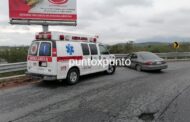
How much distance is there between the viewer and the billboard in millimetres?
16625

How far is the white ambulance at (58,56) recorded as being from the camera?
30.5 feet

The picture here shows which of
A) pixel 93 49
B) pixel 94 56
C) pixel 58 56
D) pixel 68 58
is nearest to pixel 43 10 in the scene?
pixel 93 49

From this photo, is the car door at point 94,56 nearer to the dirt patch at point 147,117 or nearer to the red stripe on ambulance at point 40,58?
the red stripe on ambulance at point 40,58

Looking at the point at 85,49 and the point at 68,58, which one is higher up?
the point at 85,49

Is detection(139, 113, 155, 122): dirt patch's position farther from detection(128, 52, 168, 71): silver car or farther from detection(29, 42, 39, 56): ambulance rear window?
detection(128, 52, 168, 71): silver car

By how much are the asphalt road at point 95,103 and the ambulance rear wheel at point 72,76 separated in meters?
0.39

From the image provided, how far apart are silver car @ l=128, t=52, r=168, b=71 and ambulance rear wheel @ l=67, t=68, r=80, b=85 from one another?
565 cm

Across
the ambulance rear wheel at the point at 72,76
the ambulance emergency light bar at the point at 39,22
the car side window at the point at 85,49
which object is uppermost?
the ambulance emergency light bar at the point at 39,22

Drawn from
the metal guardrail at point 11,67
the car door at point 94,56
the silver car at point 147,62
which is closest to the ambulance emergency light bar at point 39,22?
the metal guardrail at point 11,67

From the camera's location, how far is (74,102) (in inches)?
275

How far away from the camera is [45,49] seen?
948 centimetres

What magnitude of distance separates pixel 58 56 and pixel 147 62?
7040 millimetres

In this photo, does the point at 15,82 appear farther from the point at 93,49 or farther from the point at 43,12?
the point at 43,12

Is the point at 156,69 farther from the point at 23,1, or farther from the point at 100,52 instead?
the point at 23,1
